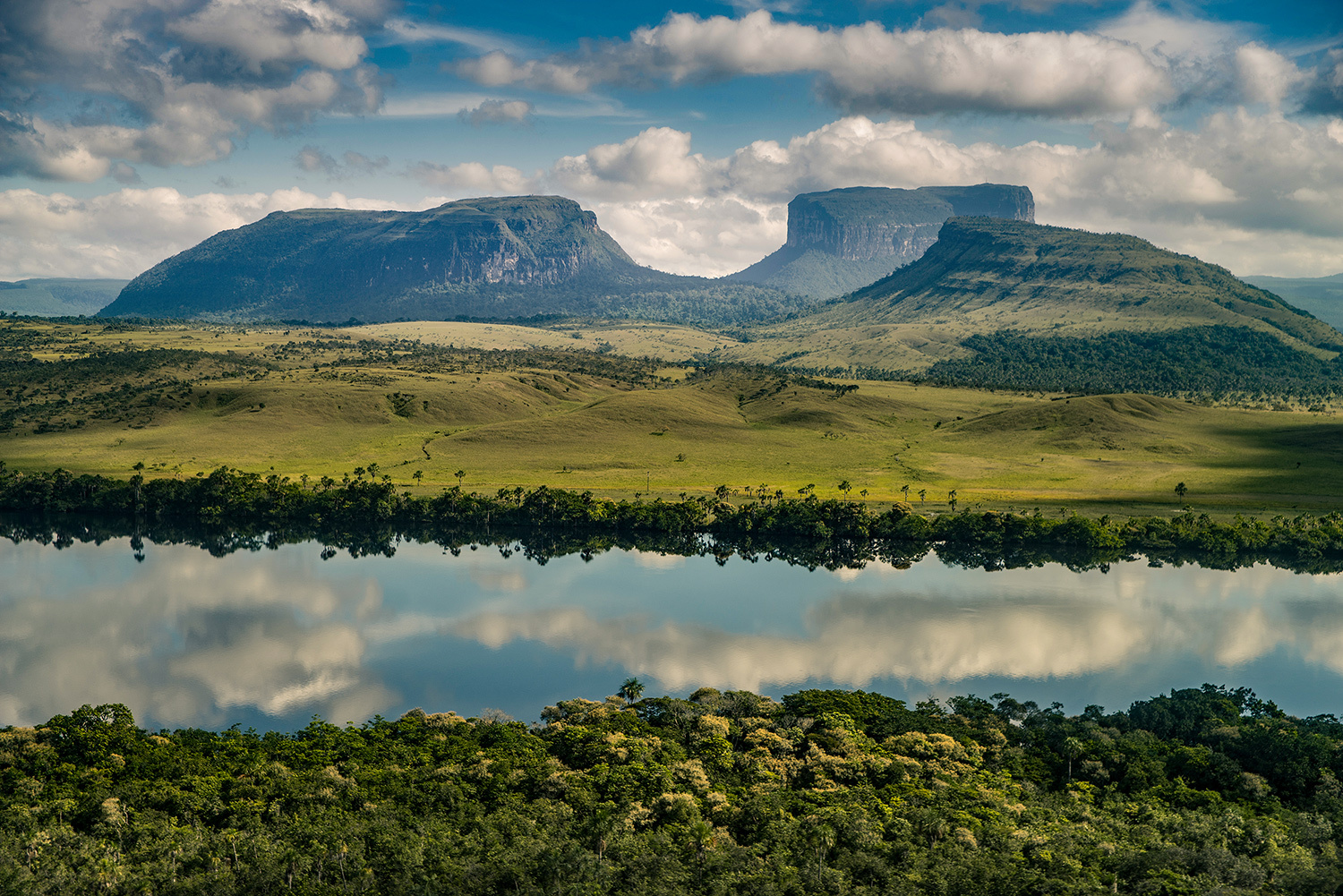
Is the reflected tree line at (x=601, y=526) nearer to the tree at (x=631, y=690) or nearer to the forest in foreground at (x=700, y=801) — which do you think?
the tree at (x=631, y=690)

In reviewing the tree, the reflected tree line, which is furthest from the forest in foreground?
the reflected tree line

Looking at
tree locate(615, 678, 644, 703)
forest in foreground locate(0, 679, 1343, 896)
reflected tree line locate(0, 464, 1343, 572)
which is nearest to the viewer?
forest in foreground locate(0, 679, 1343, 896)

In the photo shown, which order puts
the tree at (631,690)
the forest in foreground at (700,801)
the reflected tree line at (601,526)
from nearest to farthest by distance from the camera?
the forest in foreground at (700,801) → the tree at (631,690) → the reflected tree line at (601,526)

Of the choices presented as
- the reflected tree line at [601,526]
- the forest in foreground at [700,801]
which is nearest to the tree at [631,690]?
the forest in foreground at [700,801]

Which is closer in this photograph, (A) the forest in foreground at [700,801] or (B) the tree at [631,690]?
(A) the forest in foreground at [700,801]

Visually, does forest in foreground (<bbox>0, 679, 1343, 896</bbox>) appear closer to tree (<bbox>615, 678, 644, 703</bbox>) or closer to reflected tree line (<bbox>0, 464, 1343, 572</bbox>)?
tree (<bbox>615, 678, 644, 703</bbox>)

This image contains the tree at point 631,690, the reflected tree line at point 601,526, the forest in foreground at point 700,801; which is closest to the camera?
the forest in foreground at point 700,801

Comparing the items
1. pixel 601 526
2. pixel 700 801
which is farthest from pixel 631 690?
pixel 601 526
